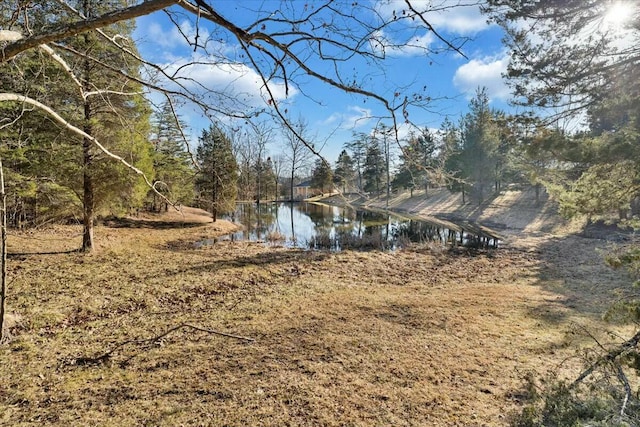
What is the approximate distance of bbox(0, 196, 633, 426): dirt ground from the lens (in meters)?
2.79

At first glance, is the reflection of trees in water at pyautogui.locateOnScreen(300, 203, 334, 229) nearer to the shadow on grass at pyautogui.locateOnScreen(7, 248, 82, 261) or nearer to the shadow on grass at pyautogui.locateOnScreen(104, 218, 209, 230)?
the shadow on grass at pyautogui.locateOnScreen(104, 218, 209, 230)

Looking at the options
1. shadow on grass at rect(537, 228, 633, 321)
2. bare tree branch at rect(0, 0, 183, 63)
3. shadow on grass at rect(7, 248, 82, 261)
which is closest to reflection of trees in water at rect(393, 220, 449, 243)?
shadow on grass at rect(537, 228, 633, 321)

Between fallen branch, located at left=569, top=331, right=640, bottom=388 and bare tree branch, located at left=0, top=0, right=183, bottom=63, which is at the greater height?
bare tree branch, located at left=0, top=0, right=183, bottom=63

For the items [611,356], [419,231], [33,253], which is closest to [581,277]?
[611,356]

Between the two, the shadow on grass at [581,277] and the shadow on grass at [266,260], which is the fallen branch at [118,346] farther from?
the shadow on grass at [581,277]

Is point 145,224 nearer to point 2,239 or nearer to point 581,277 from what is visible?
point 2,239

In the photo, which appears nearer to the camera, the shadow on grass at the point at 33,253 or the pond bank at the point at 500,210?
the shadow on grass at the point at 33,253

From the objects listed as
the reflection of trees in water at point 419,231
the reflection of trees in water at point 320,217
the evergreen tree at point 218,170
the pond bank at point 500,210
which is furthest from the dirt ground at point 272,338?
the reflection of trees in water at point 320,217

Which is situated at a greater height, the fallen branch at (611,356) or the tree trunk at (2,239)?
the tree trunk at (2,239)

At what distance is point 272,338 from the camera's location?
→ 429 cm

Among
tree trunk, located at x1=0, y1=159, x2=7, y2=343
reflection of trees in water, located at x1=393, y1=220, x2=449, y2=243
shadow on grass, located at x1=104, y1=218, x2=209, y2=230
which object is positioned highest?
tree trunk, located at x1=0, y1=159, x2=7, y2=343

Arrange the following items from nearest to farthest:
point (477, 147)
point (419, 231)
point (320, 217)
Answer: point (419, 231) < point (477, 147) < point (320, 217)

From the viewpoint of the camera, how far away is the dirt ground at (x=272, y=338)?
2787 mm

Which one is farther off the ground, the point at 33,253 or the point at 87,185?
the point at 87,185
